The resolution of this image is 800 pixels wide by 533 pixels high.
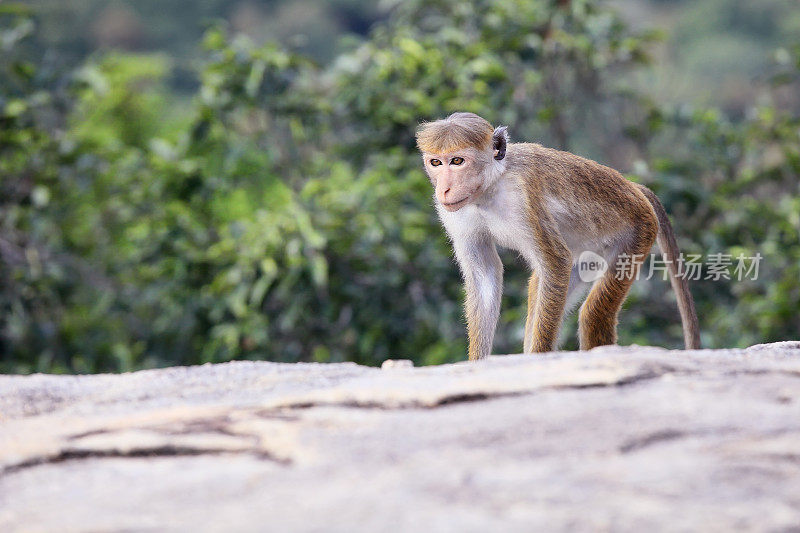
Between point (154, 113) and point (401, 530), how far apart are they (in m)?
13.0

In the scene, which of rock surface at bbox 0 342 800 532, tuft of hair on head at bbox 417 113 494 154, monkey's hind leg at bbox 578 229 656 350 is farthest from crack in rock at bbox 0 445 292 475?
monkey's hind leg at bbox 578 229 656 350

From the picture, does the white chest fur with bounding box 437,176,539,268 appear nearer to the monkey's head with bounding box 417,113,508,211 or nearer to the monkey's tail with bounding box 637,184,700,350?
the monkey's head with bounding box 417,113,508,211

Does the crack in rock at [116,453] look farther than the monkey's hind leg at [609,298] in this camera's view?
No

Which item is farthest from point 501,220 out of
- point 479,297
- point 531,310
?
point 531,310

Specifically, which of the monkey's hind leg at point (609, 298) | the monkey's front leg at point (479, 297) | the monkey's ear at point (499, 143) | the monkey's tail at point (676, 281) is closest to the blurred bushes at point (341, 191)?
the monkey's tail at point (676, 281)

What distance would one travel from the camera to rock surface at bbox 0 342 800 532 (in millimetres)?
2158

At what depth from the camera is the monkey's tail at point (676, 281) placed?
4438mm

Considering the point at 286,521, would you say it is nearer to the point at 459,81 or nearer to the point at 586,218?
the point at 586,218

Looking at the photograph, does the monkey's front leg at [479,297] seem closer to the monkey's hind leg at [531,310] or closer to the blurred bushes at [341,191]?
the monkey's hind leg at [531,310]

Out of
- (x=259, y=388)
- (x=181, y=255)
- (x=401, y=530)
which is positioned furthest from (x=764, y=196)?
(x=401, y=530)

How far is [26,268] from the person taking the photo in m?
6.82

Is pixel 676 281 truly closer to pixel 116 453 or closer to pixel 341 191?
pixel 341 191

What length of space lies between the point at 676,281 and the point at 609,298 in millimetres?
403

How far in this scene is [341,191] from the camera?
21.1ft
